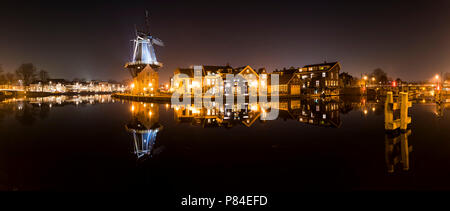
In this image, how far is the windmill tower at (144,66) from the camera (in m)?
51.6

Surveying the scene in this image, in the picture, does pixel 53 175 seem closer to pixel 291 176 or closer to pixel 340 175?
pixel 291 176

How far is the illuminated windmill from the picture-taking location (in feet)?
171

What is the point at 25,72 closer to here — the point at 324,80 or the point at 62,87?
the point at 62,87

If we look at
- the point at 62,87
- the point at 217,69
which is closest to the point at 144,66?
the point at 217,69

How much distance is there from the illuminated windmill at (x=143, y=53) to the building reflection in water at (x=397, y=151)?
50.7 metres

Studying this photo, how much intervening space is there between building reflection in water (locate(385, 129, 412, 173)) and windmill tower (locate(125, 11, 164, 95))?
46679mm

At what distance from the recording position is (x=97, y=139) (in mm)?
11469

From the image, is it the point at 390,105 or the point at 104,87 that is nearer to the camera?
the point at 390,105

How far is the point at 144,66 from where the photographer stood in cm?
5175

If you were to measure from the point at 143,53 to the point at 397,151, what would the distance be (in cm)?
5652

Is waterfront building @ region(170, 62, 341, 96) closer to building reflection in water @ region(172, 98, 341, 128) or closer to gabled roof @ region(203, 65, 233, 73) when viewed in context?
gabled roof @ region(203, 65, 233, 73)
